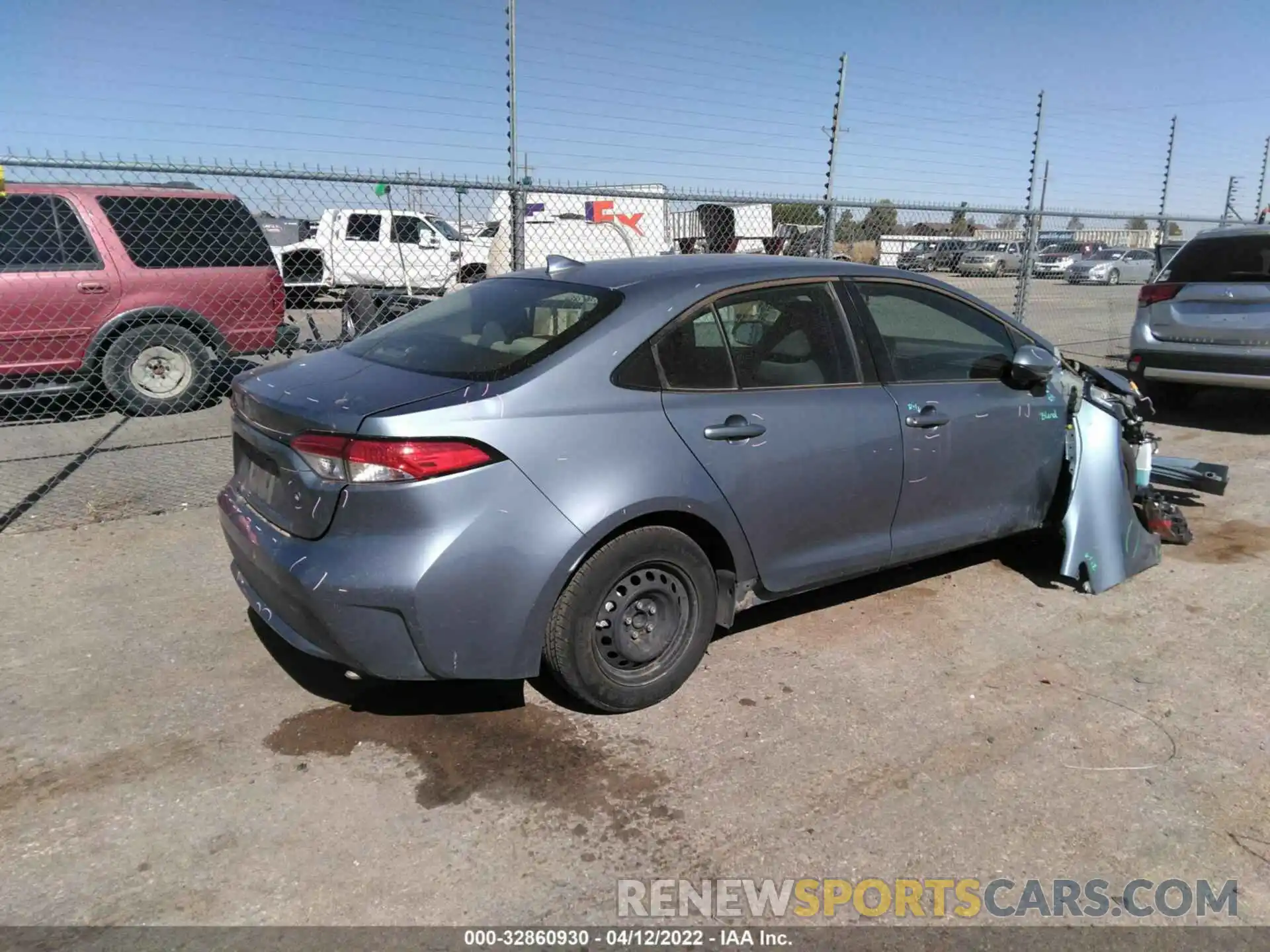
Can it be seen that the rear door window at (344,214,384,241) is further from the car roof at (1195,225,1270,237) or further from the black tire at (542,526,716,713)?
the black tire at (542,526,716,713)

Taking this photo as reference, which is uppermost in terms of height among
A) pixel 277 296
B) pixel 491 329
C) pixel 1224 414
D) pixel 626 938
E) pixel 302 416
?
pixel 491 329


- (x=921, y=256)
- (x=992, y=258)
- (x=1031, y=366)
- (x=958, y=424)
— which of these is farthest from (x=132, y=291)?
(x=992, y=258)

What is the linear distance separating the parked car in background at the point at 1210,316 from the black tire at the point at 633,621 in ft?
20.9

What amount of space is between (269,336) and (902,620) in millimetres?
6238

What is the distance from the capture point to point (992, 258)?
10742mm

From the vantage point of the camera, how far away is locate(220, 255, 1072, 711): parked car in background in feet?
8.85

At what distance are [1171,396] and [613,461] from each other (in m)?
8.46

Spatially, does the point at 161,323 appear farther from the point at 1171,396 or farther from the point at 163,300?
the point at 1171,396

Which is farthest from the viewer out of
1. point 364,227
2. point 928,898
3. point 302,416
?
point 364,227

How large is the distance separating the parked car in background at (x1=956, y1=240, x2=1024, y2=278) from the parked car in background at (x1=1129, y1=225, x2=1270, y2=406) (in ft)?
7.79

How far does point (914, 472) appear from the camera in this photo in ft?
12.2

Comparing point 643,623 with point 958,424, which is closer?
point 643,623

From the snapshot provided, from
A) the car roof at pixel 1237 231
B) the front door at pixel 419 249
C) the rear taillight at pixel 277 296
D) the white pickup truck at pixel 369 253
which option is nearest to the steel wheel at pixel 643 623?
the rear taillight at pixel 277 296

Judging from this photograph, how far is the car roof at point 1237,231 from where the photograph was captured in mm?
7434
